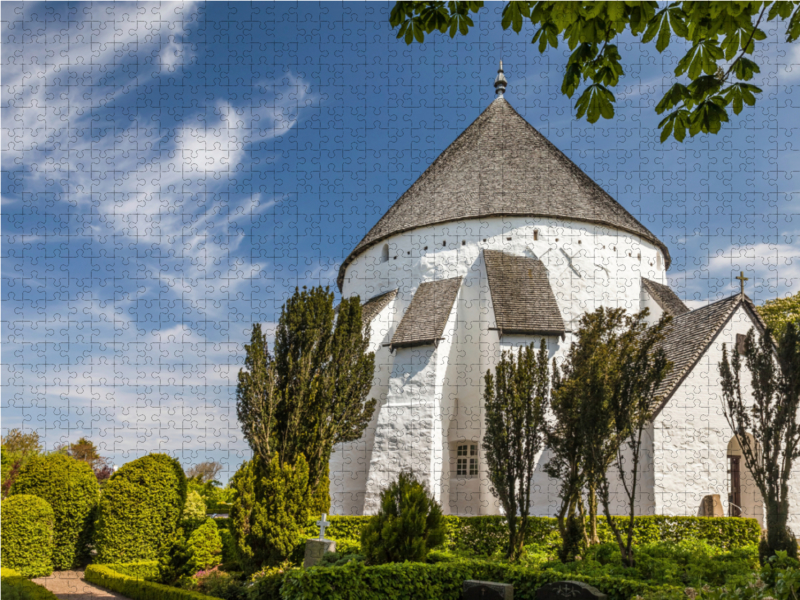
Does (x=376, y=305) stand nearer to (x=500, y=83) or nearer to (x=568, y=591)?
(x=500, y=83)

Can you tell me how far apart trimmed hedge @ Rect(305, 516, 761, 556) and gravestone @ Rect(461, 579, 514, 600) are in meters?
4.89

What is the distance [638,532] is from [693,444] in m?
→ 2.83

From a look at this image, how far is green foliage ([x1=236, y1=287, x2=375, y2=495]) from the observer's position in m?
13.8

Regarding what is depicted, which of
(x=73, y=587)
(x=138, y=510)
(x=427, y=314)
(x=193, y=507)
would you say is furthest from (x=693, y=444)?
(x=193, y=507)

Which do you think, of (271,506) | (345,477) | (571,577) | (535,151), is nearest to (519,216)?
(535,151)

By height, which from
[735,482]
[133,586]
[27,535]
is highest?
[735,482]

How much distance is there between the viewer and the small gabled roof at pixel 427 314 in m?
18.4

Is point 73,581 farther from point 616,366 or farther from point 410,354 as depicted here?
point 616,366

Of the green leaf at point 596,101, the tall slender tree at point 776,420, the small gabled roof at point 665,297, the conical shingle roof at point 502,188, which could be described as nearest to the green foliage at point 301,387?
the conical shingle roof at point 502,188

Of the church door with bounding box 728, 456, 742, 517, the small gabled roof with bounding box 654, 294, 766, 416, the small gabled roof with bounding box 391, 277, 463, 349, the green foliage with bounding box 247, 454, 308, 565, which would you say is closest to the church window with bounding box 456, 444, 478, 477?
the small gabled roof with bounding box 391, 277, 463, 349

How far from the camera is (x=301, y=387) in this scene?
14219 mm

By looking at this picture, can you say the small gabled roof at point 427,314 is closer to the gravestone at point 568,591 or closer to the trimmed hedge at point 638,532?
the trimmed hedge at point 638,532

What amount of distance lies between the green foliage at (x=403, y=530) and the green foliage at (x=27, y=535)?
350 inches

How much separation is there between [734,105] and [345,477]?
17.4 meters
